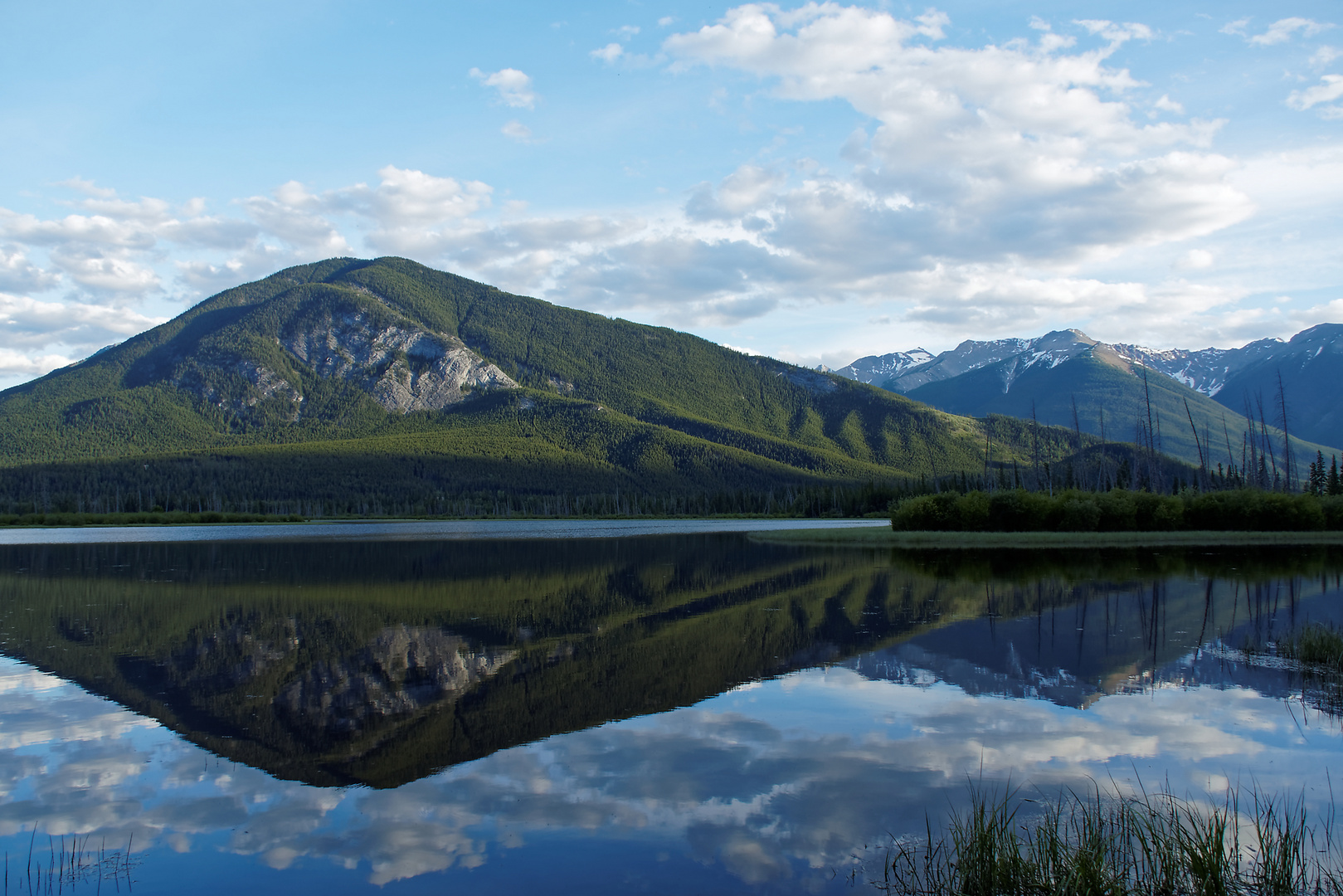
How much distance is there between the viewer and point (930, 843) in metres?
9.63

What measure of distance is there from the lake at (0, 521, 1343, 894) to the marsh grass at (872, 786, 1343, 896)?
30.6 inches

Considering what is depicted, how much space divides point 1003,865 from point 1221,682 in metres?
11.9

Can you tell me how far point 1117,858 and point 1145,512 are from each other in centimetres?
6681

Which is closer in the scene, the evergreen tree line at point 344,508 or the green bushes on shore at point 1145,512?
the green bushes on shore at point 1145,512

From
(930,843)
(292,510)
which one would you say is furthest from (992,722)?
(292,510)

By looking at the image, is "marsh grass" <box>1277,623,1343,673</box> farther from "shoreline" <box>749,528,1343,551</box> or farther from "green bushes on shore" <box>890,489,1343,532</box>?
"green bushes on shore" <box>890,489,1343,532</box>

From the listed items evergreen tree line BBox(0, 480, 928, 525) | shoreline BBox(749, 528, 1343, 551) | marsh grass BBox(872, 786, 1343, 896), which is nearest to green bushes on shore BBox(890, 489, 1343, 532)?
shoreline BBox(749, 528, 1343, 551)

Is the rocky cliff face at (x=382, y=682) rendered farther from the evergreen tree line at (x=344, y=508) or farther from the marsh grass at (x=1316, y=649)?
the evergreen tree line at (x=344, y=508)

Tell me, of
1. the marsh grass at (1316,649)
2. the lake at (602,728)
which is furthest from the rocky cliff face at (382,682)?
the marsh grass at (1316,649)

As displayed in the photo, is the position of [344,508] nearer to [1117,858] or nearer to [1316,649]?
[1316,649]

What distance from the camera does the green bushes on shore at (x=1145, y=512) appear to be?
6512 cm

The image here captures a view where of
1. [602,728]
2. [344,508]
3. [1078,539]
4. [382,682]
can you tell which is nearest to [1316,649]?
[602,728]

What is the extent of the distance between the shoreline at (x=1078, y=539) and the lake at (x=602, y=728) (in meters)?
27.4

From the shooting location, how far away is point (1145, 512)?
67500 mm
